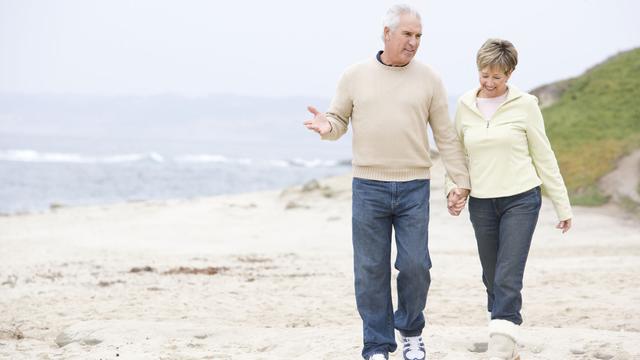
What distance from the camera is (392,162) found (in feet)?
17.0

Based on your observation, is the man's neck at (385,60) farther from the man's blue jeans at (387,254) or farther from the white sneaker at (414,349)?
the white sneaker at (414,349)

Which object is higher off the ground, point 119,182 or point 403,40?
point 403,40

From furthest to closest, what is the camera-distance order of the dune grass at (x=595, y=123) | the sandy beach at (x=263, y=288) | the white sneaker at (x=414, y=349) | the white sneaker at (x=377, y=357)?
the dune grass at (x=595, y=123) → the sandy beach at (x=263, y=288) → the white sneaker at (x=414, y=349) → the white sneaker at (x=377, y=357)

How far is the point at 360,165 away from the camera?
5.28 metres

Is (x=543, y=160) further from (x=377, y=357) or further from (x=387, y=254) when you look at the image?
(x=377, y=357)

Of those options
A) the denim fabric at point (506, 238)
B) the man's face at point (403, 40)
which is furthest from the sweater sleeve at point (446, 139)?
the man's face at point (403, 40)

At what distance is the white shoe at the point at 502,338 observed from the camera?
5.22m

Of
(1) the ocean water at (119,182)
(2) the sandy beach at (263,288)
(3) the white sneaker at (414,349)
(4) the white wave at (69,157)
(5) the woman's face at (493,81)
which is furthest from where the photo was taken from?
(4) the white wave at (69,157)

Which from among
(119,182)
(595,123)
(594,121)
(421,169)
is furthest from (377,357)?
(119,182)

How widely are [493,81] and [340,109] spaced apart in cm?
91


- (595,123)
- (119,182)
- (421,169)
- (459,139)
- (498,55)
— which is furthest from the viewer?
(119,182)

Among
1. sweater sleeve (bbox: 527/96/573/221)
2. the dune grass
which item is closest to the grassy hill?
the dune grass

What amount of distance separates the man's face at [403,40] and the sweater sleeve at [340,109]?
13.0 inches

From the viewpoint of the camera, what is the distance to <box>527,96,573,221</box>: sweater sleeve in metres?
5.21
